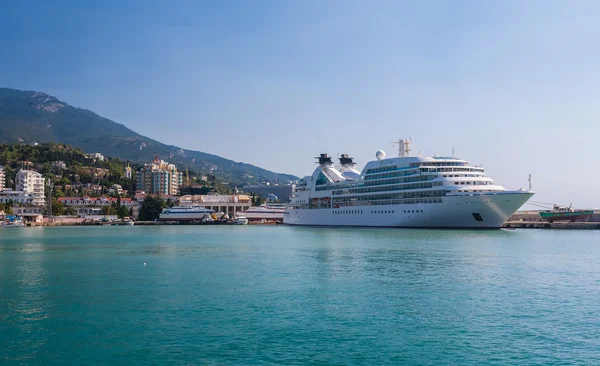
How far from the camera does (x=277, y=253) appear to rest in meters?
37.4

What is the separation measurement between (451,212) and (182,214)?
258 feet

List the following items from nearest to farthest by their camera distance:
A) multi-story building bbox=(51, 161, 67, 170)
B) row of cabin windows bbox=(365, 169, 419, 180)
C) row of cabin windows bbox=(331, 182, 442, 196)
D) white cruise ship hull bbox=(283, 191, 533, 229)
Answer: white cruise ship hull bbox=(283, 191, 533, 229), row of cabin windows bbox=(331, 182, 442, 196), row of cabin windows bbox=(365, 169, 419, 180), multi-story building bbox=(51, 161, 67, 170)

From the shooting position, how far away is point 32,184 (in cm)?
13900

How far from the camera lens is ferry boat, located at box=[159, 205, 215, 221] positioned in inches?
4948

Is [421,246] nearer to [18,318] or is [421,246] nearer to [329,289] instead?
[329,289]

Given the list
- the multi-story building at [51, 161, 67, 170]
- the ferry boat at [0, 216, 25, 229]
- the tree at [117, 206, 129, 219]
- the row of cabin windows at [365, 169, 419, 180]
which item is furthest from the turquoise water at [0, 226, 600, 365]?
the multi-story building at [51, 161, 67, 170]

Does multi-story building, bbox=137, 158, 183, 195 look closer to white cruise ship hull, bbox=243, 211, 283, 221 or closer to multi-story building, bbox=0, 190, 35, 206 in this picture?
multi-story building, bbox=0, 190, 35, 206

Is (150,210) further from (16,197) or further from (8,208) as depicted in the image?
(16,197)

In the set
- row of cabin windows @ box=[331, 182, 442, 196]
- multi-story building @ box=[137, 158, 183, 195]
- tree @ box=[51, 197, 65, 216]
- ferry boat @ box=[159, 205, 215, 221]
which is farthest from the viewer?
multi-story building @ box=[137, 158, 183, 195]

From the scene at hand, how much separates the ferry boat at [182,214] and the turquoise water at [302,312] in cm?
9504

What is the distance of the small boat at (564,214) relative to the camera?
82.7m

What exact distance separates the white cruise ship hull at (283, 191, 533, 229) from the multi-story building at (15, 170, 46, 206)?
9403cm

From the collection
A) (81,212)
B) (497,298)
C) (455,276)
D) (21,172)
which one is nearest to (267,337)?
(497,298)

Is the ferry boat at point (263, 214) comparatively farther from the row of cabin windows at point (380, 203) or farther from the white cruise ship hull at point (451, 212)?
the white cruise ship hull at point (451, 212)
